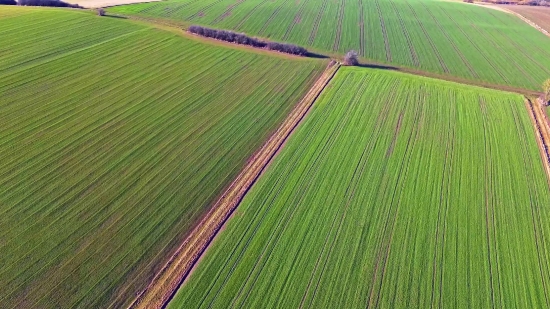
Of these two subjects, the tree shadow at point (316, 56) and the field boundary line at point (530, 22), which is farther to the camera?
the field boundary line at point (530, 22)

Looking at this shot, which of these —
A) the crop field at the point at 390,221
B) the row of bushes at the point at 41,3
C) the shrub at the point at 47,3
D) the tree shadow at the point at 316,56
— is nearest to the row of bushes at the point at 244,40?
the tree shadow at the point at 316,56

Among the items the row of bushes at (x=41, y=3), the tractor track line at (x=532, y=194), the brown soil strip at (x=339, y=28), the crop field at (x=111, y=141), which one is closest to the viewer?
the crop field at (x=111, y=141)

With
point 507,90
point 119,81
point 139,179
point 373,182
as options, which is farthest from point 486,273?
point 119,81

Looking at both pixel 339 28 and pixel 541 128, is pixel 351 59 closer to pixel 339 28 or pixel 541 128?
Answer: pixel 339 28

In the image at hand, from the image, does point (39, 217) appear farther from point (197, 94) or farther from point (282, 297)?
point (197, 94)

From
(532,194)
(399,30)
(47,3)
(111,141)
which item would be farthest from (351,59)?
(47,3)

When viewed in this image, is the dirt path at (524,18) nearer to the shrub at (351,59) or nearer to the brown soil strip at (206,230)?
the shrub at (351,59)

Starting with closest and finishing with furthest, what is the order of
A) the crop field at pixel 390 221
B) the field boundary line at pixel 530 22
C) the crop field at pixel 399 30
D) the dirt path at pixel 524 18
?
the crop field at pixel 390 221 < the crop field at pixel 399 30 < the field boundary line at pixel 530 22 < the dirt path at pixel 524 18
